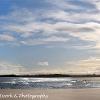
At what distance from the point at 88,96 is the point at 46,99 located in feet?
11.0

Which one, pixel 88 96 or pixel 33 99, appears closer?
pixel 33 99

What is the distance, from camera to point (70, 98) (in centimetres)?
2358

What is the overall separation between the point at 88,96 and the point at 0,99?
600 centimetres

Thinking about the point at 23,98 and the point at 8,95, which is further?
the point at 8,95

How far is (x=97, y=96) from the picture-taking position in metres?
24.5

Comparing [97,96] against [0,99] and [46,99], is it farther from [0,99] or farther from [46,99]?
[0,99]

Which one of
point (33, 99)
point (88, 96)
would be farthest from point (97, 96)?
point (33, 99)

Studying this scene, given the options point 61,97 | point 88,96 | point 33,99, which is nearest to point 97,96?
point 88,96

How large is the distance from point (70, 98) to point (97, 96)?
2.10 meters

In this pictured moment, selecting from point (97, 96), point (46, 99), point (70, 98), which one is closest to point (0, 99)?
point (46, 99)

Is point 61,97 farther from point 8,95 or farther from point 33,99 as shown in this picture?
point 8,95

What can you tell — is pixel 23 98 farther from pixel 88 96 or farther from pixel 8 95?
pixel 88 96

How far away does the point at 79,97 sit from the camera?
2392 centimetres

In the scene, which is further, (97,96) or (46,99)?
(97,96)
